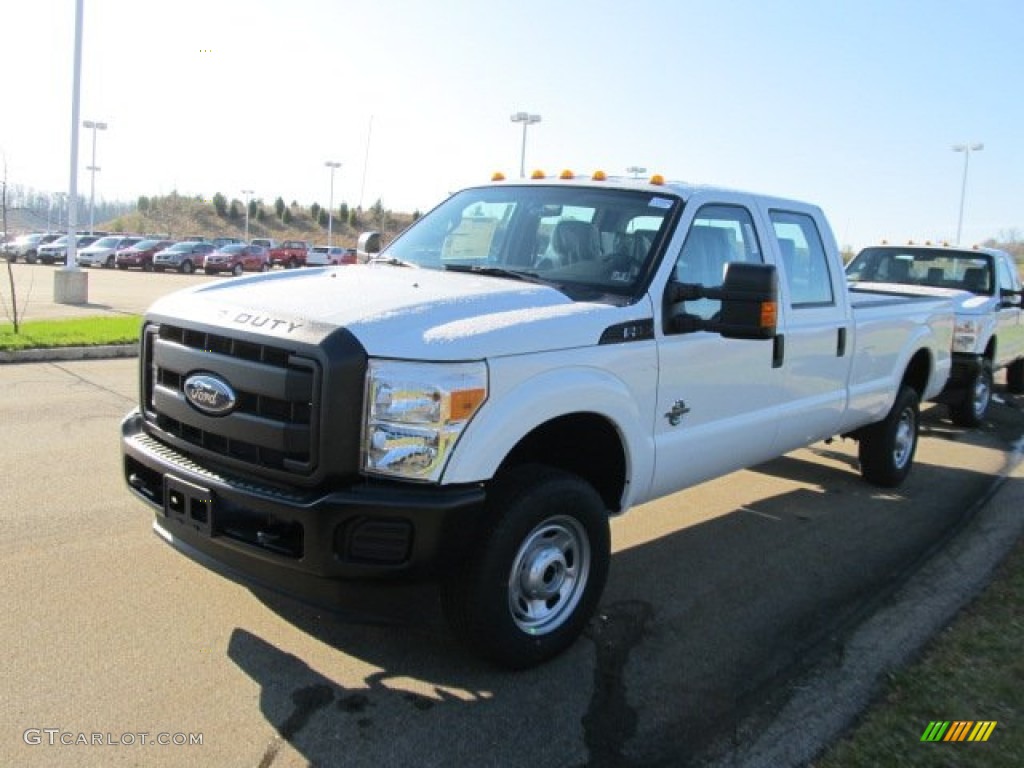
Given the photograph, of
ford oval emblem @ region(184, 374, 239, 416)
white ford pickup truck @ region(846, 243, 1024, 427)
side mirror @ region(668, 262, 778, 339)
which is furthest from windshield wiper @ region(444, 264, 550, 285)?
white ford pickup truck @ region(846, 243, 1024, 427)

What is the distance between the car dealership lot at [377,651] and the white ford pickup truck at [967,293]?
15.3 ft

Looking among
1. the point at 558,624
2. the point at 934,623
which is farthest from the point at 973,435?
the point at 558,624

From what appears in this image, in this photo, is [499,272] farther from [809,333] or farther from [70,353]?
[70,353]

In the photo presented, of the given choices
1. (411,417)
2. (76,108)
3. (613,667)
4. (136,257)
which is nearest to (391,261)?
(411,417)

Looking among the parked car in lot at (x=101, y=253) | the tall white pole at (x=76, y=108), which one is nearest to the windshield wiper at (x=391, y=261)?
the tall white pole at (x=76, y=108)

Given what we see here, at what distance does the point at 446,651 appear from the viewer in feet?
13.1

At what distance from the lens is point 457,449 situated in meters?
3.29

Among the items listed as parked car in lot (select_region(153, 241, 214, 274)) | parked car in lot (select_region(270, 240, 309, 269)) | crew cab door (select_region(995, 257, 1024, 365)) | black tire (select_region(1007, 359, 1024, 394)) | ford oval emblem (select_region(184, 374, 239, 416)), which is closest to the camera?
ford oval emblem (select_region(184, 374, 239, 416))

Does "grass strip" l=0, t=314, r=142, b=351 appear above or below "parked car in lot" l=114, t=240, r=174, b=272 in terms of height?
below

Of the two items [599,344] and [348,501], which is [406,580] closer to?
[348,501]

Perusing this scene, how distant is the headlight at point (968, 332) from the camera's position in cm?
1010

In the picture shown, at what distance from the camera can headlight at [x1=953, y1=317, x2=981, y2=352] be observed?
10.1m

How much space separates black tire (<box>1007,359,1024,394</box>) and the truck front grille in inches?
533

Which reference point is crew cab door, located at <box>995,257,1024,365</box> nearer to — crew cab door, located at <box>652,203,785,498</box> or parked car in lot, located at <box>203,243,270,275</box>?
crew cab door, located at <box>652,203,785,498</box>
